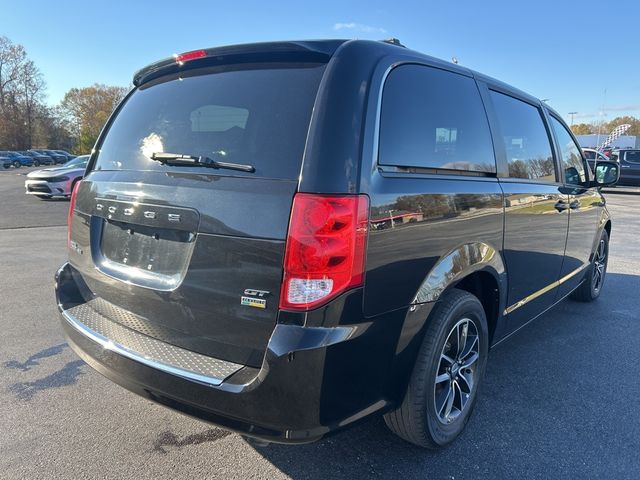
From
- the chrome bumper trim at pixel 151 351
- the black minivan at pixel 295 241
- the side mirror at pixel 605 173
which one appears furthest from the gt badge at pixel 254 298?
the side mirror at pixel 605 173

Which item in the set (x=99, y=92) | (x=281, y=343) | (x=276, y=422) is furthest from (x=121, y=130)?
(x=99, y=92)

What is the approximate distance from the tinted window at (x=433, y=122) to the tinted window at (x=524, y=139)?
317mm

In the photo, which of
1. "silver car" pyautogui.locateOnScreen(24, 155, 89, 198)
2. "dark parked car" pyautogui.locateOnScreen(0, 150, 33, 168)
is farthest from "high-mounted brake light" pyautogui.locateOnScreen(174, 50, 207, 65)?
"dark parked car" pyautogui.locateOnScreen(0, 150, 33, 168)

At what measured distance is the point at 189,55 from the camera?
7.81 feet

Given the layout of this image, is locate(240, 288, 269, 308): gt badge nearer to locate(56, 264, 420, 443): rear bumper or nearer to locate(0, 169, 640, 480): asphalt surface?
locate(56, 264, 420, 443): rear bumper

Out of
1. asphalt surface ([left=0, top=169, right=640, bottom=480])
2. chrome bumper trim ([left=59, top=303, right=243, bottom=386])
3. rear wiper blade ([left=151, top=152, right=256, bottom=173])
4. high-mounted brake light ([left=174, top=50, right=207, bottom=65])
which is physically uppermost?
high-mounted brake light ([left=174, top=50, right=207, bottom=65])

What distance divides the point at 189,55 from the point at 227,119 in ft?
1.73

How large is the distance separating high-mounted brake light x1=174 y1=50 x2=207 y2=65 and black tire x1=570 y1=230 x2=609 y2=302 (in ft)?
14.3

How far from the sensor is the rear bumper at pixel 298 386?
1767 mm

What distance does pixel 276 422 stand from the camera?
1.82 meters

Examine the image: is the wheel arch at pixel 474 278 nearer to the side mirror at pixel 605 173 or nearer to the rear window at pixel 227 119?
the rear window at pixel 227 119

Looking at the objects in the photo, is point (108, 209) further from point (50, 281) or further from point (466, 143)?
point (50, 281)

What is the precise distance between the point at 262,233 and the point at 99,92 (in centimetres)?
10246

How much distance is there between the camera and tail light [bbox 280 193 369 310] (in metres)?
1.77
